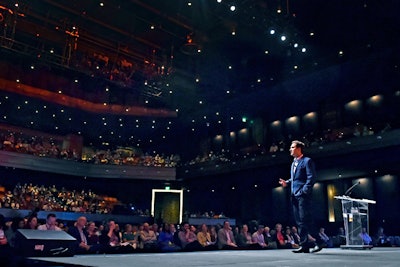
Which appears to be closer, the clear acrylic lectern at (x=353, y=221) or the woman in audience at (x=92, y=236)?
the clear acrylic lectern at (x=353, y=221)

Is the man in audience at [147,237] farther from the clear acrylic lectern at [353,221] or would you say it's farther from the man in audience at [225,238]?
the clear acrylic lectern at [353,221]

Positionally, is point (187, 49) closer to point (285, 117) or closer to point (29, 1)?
point (29, 1)

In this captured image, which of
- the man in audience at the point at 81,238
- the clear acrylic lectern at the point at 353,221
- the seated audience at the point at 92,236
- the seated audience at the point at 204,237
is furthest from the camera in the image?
the seated audience at the point at 204,237

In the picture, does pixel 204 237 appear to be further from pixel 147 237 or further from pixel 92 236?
pixel 92 236

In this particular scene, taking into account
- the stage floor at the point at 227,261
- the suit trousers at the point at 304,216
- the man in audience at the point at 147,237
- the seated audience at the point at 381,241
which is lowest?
the seated audience at the point at 381,241

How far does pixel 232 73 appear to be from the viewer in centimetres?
1558

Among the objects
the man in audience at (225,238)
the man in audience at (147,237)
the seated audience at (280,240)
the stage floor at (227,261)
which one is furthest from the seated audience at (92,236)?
the seated audience at (280,240)

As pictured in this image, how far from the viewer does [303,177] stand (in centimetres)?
467

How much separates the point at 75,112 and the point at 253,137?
1029 cm

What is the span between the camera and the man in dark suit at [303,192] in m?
4.51

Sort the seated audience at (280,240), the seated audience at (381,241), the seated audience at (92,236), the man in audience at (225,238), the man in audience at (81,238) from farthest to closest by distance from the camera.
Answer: the seated audience at (381,241)
the seated audience at (280,240)
the man in audience at (225,238)
the seated audience at (92,236)
the man in audience at (81,238)

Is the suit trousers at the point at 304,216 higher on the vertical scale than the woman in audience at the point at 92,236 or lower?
higher

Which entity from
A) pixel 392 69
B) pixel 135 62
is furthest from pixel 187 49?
pixel 392 69

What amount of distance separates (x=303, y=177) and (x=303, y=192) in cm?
25
